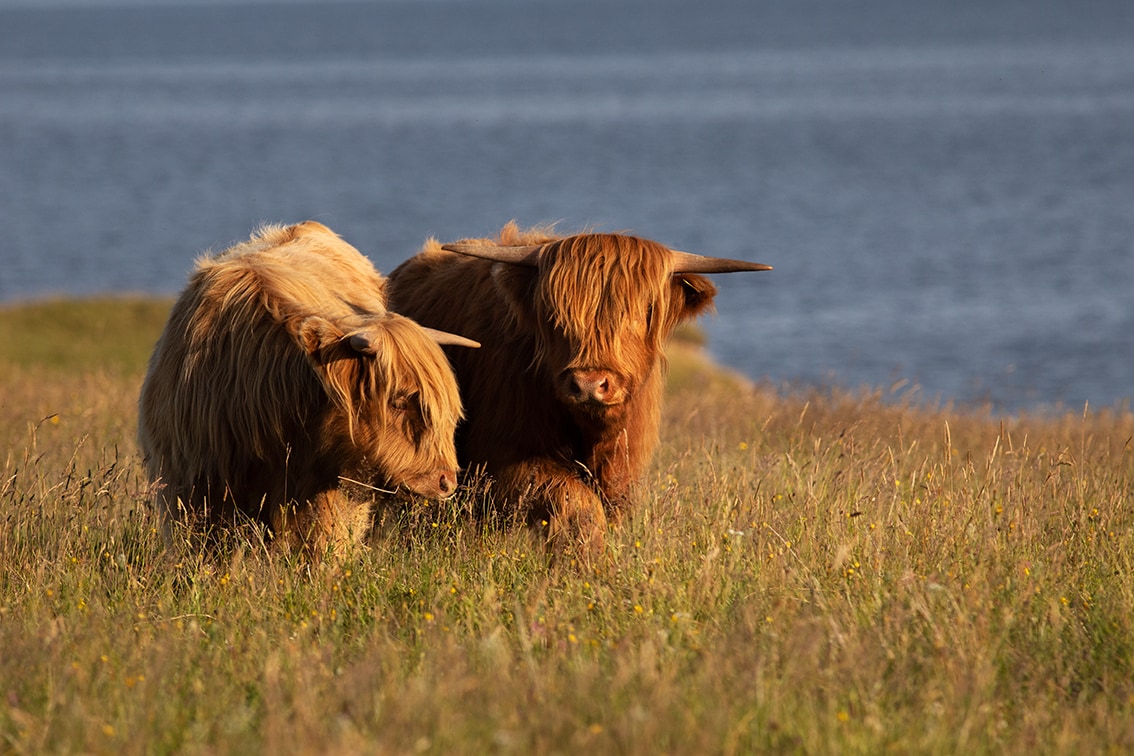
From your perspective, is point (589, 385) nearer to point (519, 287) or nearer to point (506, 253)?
point (519, 287)

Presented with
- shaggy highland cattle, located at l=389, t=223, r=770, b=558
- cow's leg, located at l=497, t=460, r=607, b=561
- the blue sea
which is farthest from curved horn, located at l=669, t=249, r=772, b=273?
cow's leg, located at l=497, t=460, r=607, b=561

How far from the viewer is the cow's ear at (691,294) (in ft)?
18.8

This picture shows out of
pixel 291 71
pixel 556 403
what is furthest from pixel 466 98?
pixel 556 403

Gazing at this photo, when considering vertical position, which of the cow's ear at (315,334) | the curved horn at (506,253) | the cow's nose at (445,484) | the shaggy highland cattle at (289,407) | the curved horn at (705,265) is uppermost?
the curved horn at (506,253)

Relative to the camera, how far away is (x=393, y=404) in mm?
4965

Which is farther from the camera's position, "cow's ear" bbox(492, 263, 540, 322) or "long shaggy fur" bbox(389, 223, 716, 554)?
"cow's ear" bbox(492, 263, 540, 322)

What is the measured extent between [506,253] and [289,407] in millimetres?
1248

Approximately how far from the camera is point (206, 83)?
111 metres

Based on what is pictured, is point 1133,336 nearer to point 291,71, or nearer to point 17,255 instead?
point 17,255

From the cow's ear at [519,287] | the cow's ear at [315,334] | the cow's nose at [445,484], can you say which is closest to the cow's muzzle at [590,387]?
the cow's ear at [519,287]

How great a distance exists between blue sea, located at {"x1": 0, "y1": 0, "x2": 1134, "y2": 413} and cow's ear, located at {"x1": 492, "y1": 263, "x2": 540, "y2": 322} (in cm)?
54

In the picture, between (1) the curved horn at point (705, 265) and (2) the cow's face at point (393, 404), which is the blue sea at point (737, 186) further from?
(2) the cow's face at point (393, 404)

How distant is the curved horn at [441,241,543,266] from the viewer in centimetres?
567

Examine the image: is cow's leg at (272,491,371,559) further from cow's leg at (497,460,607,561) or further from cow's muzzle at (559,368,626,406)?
cow's muzzle at (559,368,626,406)
